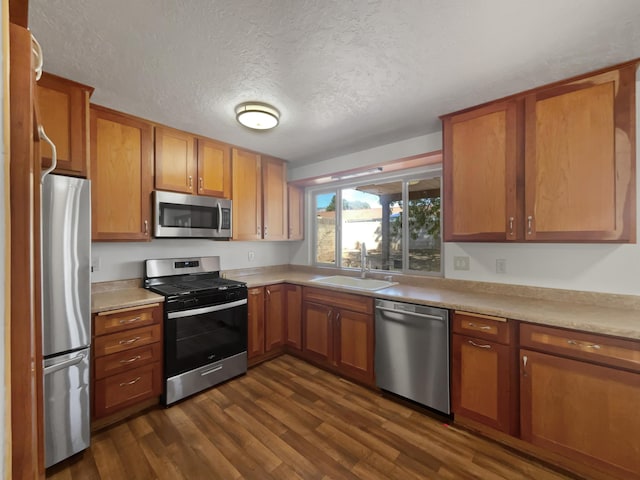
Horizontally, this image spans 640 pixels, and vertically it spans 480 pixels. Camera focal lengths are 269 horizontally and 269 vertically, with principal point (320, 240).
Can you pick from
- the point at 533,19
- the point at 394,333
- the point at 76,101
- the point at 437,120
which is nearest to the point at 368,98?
the point at 437,120

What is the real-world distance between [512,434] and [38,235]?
8.26 ft

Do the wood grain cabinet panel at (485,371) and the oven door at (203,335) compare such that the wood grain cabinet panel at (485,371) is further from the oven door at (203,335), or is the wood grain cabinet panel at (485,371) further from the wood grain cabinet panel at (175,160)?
the wood grain cabinet panel at (175,160)

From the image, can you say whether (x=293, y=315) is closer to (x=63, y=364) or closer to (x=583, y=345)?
(x=63, y=364)

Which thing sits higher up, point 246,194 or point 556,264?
point 246,194

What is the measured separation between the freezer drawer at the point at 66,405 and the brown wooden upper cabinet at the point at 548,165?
9.00 ft

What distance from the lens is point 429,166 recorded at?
A: 2.77 meters

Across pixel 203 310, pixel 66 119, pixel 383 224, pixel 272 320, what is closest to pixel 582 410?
pixel 383 224

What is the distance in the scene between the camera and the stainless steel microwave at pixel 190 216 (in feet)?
7.81

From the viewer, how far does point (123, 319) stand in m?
1.96

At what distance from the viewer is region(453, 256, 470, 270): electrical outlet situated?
2400mm

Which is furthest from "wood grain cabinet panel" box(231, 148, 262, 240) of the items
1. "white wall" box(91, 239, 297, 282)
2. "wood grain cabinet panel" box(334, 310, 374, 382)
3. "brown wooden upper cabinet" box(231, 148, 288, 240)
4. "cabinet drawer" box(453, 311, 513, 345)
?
"cabinet drawer" box(453, 311, 513, 345)

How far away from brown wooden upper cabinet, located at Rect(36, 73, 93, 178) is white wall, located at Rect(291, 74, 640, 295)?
257 centimetres

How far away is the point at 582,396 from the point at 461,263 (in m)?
1.16

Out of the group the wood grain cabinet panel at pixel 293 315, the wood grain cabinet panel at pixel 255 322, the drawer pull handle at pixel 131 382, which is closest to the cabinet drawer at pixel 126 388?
the drawer pull handle at pixel 131 382
